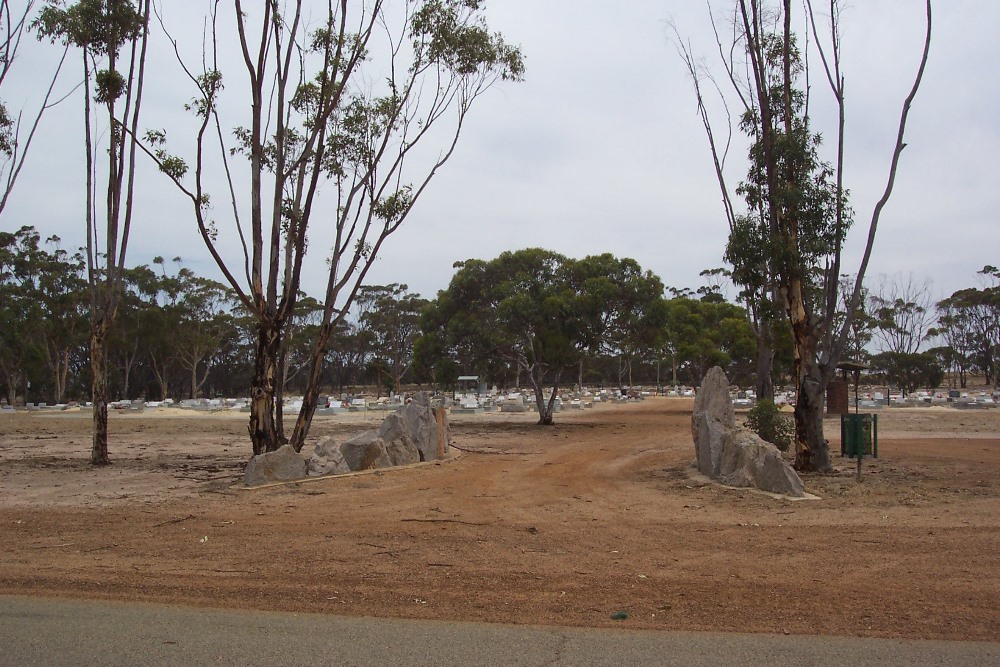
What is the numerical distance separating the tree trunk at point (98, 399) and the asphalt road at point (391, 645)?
1155 centimetres

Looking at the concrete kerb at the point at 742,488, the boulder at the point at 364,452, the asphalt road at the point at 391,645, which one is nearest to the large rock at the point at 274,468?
the boulder at the point at 364,452

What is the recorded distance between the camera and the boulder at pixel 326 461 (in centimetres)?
1355

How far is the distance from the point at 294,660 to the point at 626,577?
9.90ft

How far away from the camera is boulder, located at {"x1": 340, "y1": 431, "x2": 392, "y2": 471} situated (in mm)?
Answer: 14547

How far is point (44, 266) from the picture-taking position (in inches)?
2032

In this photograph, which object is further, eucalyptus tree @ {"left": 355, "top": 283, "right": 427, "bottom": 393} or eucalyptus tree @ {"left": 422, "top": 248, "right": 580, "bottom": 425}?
eucalyptus tree @ {"left": 355, "top": 283, "right": 427, "bottom": 393}

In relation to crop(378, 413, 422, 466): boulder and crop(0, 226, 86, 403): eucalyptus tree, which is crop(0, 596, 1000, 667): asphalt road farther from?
crop(0, 226, 86, 403): eucalyptus tree

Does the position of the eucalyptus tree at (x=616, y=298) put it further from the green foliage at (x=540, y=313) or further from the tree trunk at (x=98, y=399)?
the tree trunk at (x=98, y=399)

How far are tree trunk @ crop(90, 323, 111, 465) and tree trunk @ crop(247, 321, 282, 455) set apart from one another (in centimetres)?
362

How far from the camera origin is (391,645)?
5.02 meters

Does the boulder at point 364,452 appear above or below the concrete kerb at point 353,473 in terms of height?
above

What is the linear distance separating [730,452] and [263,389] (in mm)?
8546

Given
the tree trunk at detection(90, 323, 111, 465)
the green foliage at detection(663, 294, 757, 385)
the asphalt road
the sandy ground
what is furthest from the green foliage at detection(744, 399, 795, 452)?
the green foliage at detection(663, 294, 757, 385)

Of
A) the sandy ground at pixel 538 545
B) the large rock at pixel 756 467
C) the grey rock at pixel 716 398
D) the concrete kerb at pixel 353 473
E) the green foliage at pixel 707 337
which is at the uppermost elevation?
the green foliage at pixel 707 337
